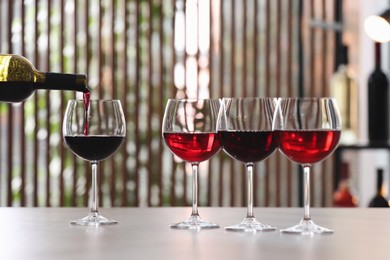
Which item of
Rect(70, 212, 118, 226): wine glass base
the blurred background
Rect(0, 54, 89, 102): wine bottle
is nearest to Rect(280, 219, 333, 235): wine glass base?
Rect(70, 212, 118, 226): wine glass base

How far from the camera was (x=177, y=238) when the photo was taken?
3.60 ft

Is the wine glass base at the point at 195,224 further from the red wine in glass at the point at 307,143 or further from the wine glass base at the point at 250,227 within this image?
the red wine in glass at the point at 307,143

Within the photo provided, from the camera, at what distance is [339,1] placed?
3.65 meters

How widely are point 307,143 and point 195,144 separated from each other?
0.55 ft

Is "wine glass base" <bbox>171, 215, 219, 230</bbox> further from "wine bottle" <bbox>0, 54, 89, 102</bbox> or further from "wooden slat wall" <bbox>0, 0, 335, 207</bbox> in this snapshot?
"wooden slat wall" <bbox>0, 0, 335, 207</bbox>

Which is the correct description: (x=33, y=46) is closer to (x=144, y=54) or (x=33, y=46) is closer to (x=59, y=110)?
(x=59, y=110)

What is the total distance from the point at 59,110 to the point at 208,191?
2.57 ft

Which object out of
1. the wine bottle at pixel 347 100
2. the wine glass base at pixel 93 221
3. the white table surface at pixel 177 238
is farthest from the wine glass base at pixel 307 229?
the wine bottle at pixel 347 100

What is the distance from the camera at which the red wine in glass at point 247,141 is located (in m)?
1.24

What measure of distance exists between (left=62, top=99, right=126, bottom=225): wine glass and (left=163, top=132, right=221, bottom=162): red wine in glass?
97mm

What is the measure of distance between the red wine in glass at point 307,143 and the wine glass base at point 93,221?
0.28 metres

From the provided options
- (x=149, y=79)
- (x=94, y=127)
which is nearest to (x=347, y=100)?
(x=149, y=79)

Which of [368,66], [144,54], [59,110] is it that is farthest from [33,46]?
[368,66]

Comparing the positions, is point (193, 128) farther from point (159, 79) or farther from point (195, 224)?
point (159, 79)
